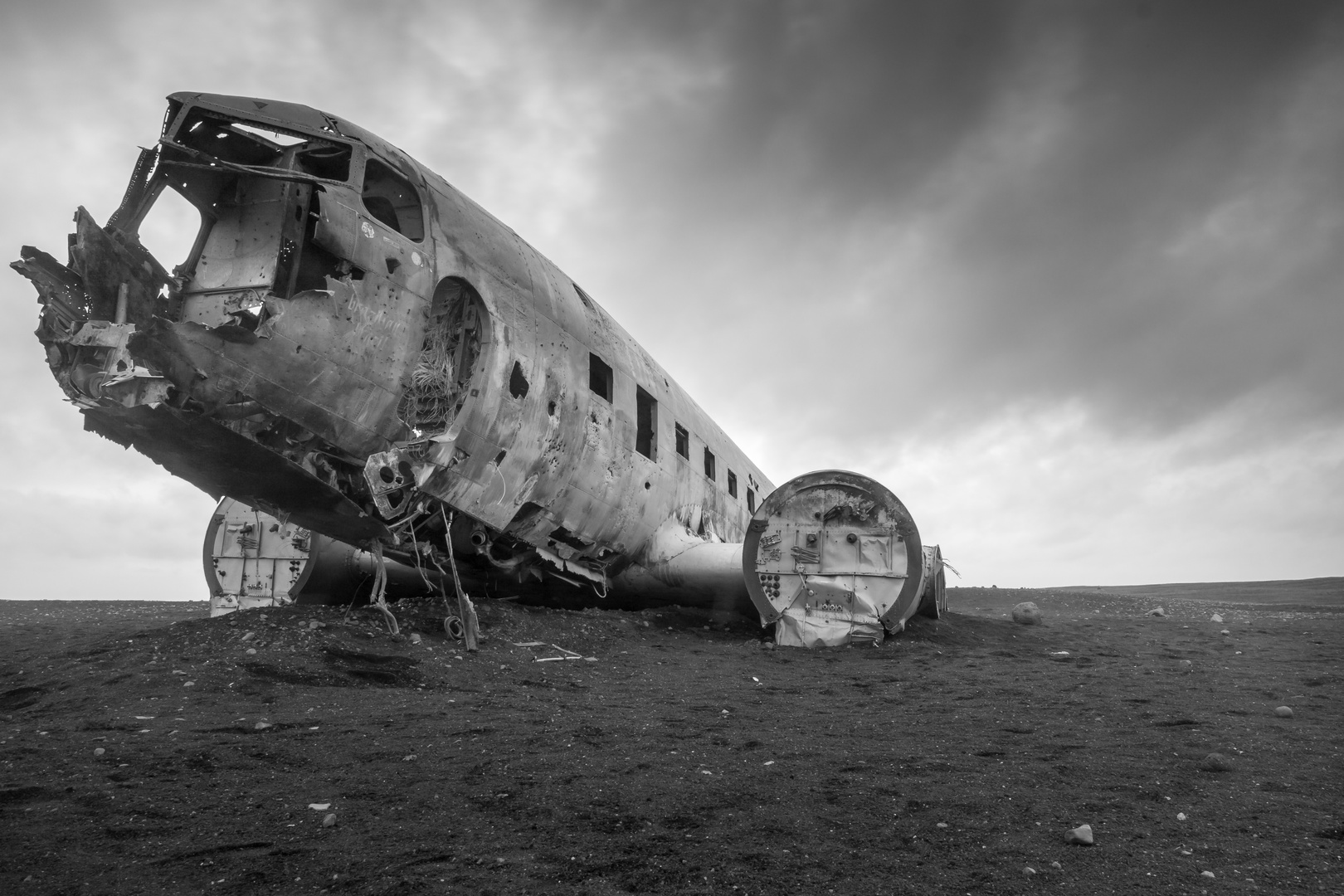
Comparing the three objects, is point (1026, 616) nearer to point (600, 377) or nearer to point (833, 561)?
point (833, 561)

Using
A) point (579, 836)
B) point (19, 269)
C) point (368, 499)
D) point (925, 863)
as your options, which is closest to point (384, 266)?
point (368, 499)

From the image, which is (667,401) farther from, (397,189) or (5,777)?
(5,777)

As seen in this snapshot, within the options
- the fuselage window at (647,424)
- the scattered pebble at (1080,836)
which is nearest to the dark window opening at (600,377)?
the fuselage window at (647,424)

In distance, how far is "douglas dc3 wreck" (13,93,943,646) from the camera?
25.2ft

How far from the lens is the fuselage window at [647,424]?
1323 centimetres

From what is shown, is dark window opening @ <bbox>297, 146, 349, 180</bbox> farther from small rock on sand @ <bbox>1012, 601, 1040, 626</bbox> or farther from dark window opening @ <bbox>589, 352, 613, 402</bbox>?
small rock on sand @ <bbox>1012, 601, 1040, 626</bbox>

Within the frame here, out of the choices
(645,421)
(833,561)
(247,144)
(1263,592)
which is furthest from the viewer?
→ (1263,592)

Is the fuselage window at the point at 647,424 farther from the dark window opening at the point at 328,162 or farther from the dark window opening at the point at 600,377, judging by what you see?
the dark window opening at the point at 328,162

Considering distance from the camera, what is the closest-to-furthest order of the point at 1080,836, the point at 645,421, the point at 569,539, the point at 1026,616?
the point at 1080,836, the point at 569,539, the point at 645,421, the point at 1026,616

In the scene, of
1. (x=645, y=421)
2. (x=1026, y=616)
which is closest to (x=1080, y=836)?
(x=645, y=421)

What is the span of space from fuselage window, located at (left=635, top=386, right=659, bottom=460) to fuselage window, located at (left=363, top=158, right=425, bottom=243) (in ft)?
14.4

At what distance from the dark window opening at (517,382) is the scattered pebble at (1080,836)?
707 cm

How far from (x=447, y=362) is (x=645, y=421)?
445 cm

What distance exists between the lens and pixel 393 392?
8.76m
